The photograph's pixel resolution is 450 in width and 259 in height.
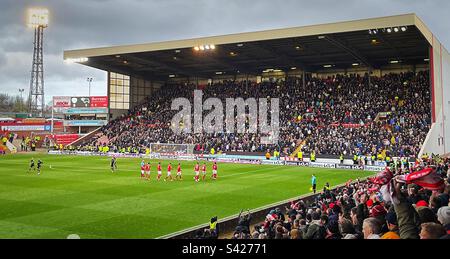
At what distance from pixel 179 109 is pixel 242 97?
9.88m

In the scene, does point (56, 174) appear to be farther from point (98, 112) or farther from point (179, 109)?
point (98, 112)

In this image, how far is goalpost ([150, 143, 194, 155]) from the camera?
154 ft

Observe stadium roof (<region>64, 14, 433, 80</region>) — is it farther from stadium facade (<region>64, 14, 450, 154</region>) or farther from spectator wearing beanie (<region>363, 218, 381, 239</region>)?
spectator wearing beanie (<region>363, 218, 381, 239</region>)

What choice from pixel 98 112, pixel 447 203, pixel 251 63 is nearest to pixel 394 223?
pixel 447 203

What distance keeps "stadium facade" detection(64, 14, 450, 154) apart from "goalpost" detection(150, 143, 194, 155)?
1137 cm

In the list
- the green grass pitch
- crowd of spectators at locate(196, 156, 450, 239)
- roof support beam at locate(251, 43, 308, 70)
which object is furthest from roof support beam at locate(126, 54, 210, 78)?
crowd of spectators at locate(196, 156, 450, 239)

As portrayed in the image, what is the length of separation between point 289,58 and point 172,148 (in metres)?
18.7

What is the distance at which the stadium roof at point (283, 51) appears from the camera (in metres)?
37.3

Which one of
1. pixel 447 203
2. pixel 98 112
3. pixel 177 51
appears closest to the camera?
pixel 447 203

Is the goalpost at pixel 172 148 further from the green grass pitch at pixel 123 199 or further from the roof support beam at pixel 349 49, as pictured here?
the roof support beam at pixel 349 49

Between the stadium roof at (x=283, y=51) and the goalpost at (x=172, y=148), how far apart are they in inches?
448

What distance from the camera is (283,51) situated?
47.2 metres

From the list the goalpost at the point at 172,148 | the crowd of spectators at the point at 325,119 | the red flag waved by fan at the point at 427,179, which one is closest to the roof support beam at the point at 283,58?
the crowd of spectators at the point at 325,119

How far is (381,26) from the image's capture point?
34.4 metres
